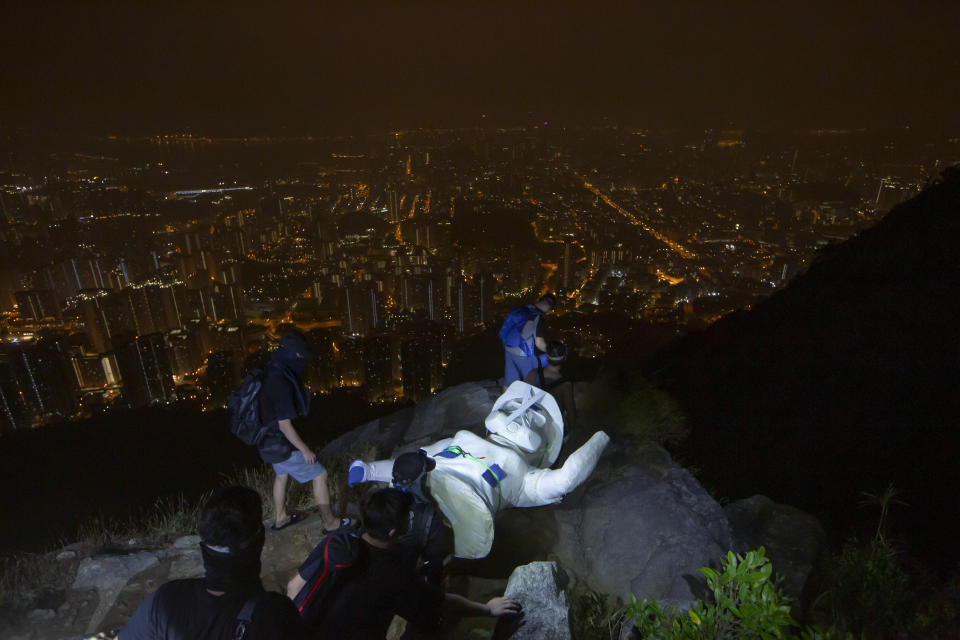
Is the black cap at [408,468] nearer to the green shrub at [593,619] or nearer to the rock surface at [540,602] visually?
the rock surface at [540,602]

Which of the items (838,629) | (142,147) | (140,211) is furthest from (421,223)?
(142,147)

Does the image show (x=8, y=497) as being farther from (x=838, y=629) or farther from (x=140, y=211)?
(x=140, y=211)

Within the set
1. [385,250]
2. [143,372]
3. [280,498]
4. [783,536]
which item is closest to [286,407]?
[280,498]

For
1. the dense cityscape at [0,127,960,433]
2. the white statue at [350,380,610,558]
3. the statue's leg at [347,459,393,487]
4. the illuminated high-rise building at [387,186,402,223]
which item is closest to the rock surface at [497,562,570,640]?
the white statue at [350,380,610,558]

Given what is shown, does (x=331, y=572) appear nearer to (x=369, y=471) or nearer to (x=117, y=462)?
(x=369, y=471)

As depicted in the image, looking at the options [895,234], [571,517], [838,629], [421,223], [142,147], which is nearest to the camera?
[838,629]

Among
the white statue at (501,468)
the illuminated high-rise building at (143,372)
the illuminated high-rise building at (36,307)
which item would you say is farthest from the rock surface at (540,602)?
the illuminated high-rise building at (36,307)
